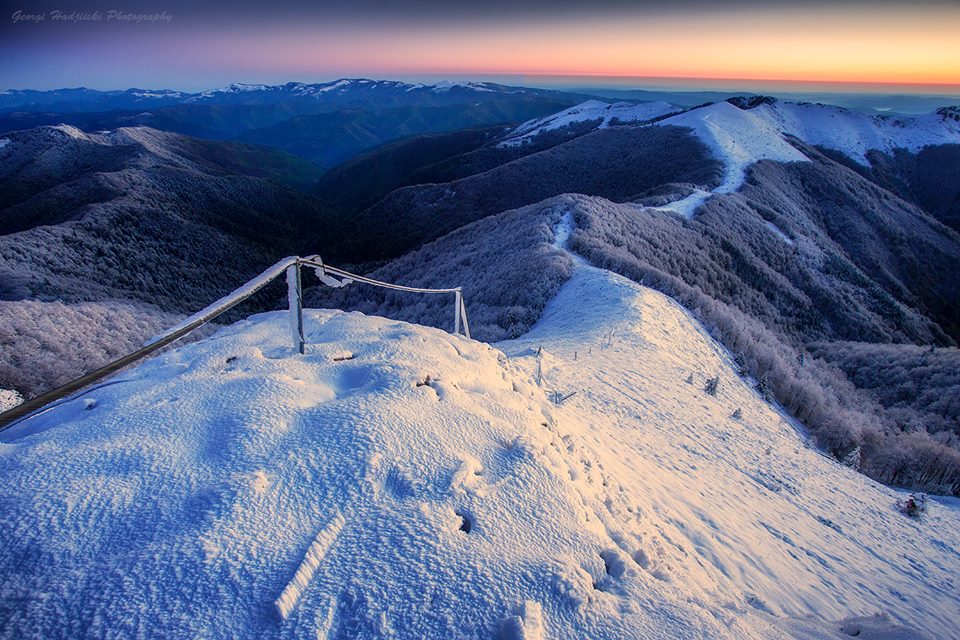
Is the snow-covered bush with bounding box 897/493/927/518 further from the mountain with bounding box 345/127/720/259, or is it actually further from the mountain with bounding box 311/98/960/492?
the mountain with bounding box 345/127/720/259

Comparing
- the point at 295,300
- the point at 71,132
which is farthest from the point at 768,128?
the point at 71,132

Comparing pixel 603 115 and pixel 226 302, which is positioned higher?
pixel 603 115

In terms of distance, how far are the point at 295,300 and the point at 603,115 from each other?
126m

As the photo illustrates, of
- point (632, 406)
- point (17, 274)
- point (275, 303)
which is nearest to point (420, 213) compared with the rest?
point (275, 303)

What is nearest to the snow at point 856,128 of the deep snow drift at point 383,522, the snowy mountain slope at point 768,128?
the snowy mountain slope at point 768,128

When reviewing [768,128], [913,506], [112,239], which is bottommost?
[913,506]

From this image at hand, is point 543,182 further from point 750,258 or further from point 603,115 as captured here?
point 603,115

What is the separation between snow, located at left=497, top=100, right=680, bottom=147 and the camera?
10723 centimetres

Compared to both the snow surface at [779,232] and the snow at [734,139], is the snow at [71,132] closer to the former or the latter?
the snow at [734,139]

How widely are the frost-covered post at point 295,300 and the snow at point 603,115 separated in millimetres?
109814

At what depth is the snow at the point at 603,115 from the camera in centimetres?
10723

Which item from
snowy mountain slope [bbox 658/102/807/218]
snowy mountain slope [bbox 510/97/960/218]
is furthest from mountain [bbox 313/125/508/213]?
snowy mountain slope [bbox 658/102/807/218]

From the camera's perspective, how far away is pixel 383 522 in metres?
2.99

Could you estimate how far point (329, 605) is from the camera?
2424 millimetres
